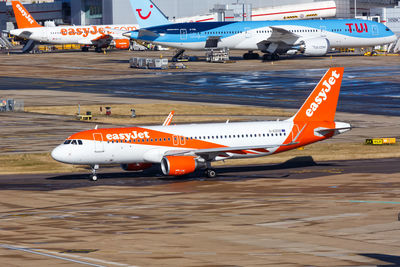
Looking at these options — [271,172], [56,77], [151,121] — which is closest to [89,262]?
[271,172]

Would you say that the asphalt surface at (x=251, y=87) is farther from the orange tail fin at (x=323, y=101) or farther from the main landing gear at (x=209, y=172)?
the main landing gear at (x=209, y=172)

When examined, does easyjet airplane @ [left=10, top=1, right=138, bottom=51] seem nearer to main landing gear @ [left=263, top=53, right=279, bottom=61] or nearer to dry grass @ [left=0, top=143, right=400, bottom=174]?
main landing gear @ [left=263, top=53, right=279, bottom=61]

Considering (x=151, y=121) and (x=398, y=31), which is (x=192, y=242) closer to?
(x=151, y=121)

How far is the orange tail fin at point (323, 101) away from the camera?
195 ft

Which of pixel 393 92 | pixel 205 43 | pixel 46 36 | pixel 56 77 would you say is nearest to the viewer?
pixel 393 92

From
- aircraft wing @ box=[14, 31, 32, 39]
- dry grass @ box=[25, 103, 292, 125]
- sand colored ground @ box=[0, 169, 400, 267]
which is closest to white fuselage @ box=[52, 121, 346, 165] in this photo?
sand colored ground @ box=[0, 169, 400, 267]

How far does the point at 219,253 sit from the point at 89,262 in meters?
5.83

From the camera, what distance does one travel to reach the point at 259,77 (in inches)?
5030

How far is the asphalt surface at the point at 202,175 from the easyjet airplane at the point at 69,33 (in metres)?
130

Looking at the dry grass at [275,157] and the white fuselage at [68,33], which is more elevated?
the white fuselage at [68,33]

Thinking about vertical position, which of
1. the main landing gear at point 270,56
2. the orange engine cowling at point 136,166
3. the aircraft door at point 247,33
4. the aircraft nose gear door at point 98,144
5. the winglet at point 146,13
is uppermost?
Result: the winglet at point 146,13

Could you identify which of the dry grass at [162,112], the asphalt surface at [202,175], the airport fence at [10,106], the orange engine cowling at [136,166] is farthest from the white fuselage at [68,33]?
the orange engine cowling at [136,166]

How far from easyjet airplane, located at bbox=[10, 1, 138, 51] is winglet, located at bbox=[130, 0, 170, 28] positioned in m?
44.2

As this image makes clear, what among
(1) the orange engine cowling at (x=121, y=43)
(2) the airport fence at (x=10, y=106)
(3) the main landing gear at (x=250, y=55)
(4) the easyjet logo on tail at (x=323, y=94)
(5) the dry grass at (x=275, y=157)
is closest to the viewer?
(4) the easyjet logo on tail at (x=323, y=94)
